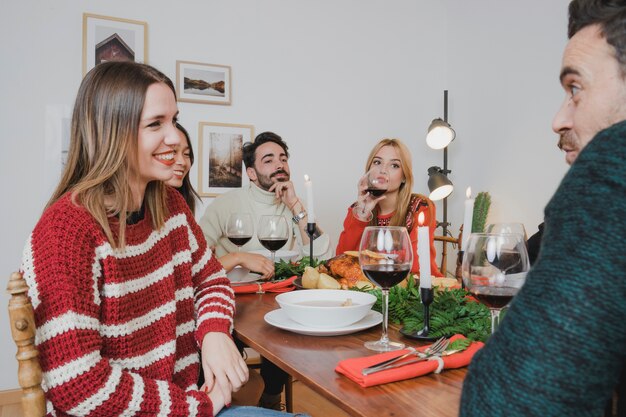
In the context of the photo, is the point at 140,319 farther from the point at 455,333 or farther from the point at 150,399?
the point at 455,333

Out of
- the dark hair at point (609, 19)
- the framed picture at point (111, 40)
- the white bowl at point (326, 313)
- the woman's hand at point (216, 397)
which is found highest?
the framed picture at point (111, 40)

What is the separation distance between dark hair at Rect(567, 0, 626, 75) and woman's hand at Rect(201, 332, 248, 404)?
3.12 ft

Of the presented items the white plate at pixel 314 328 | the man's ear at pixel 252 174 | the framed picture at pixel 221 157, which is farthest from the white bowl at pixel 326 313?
the framed picture at pixel 221 157

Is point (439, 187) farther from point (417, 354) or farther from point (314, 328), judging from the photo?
point (417, 354)

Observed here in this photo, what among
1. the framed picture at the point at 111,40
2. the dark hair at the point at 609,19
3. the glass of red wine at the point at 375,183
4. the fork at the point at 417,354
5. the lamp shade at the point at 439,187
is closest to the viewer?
the dark hair at the point at 609,19

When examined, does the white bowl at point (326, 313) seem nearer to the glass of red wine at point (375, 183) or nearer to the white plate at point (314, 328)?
the white plate at point (314, 328)

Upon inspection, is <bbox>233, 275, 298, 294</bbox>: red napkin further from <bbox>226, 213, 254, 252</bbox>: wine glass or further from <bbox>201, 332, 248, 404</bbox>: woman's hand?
<bbox>201, 332, 248, 404</bbox>: woman's hand

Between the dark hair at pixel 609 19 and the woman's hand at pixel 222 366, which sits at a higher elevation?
the dark hair at pixel 609 19

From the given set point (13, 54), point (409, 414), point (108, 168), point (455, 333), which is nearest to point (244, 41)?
point (13, 54)

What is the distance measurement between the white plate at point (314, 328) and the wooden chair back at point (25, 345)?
480mm

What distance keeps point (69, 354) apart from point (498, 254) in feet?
2.54

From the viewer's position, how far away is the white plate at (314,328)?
3.52 feet

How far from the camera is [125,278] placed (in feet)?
3.51

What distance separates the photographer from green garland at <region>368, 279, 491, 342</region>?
105 centimetres
